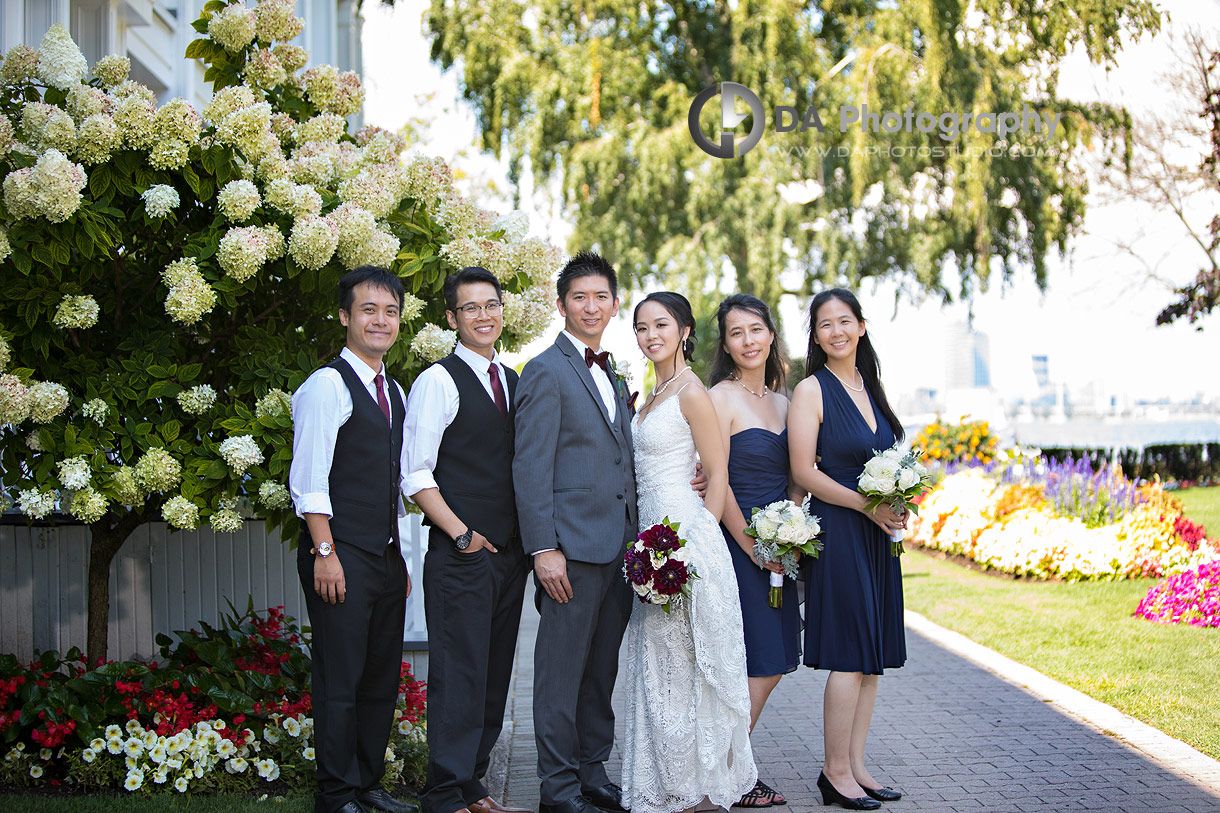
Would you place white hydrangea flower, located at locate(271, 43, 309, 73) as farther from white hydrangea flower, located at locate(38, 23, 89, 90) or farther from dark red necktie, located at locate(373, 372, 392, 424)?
dark red necktie, located at locate(373, 372, 392, 424)

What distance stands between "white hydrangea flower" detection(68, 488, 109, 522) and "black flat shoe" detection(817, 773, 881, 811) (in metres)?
3.33

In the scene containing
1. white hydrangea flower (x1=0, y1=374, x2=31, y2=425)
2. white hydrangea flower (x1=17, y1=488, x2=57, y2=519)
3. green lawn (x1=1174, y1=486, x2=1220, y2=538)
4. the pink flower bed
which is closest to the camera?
white hydrangea flower (x1=0, y1=374, x2=31, y2=425)

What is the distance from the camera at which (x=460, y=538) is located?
411cm

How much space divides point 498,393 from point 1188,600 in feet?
21.9

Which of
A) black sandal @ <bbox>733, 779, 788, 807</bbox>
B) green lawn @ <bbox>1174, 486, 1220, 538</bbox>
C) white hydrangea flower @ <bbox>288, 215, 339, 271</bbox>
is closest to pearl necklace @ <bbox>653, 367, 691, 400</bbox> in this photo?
white hydrangea flower @ <bbox>288, 215, 339, 271</bbox>

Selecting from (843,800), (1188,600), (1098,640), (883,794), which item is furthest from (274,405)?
(1188,600)

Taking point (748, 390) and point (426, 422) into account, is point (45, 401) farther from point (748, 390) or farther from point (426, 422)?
point (748, 390)

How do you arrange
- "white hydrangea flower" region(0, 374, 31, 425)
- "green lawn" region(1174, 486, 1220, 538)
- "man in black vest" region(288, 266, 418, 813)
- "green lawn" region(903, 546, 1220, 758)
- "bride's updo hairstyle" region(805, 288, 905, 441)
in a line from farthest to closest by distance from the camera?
1. "green lawn" region(1174, 486, 1220, 538)
2. "green lawn" region(903, 546, 1220, 758)
3. "bride's updo hairstyle" region(805, 288, 905, 441)
4. "white hydrangea flower" region(0, 374, 31, 425)
5. "man in black vest" region(288, 266, 418, 813)

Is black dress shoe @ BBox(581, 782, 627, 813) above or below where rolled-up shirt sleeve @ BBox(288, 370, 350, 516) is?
below

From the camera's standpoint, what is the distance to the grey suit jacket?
13.7 feet

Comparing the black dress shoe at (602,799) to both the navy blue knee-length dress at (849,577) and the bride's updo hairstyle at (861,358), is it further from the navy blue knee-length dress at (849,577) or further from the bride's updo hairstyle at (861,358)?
the bride's updo hairstyle at (861,358)

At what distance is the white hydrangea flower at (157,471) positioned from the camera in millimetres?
4402

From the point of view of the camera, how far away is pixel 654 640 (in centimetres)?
443

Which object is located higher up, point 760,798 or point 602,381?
point 602,381
